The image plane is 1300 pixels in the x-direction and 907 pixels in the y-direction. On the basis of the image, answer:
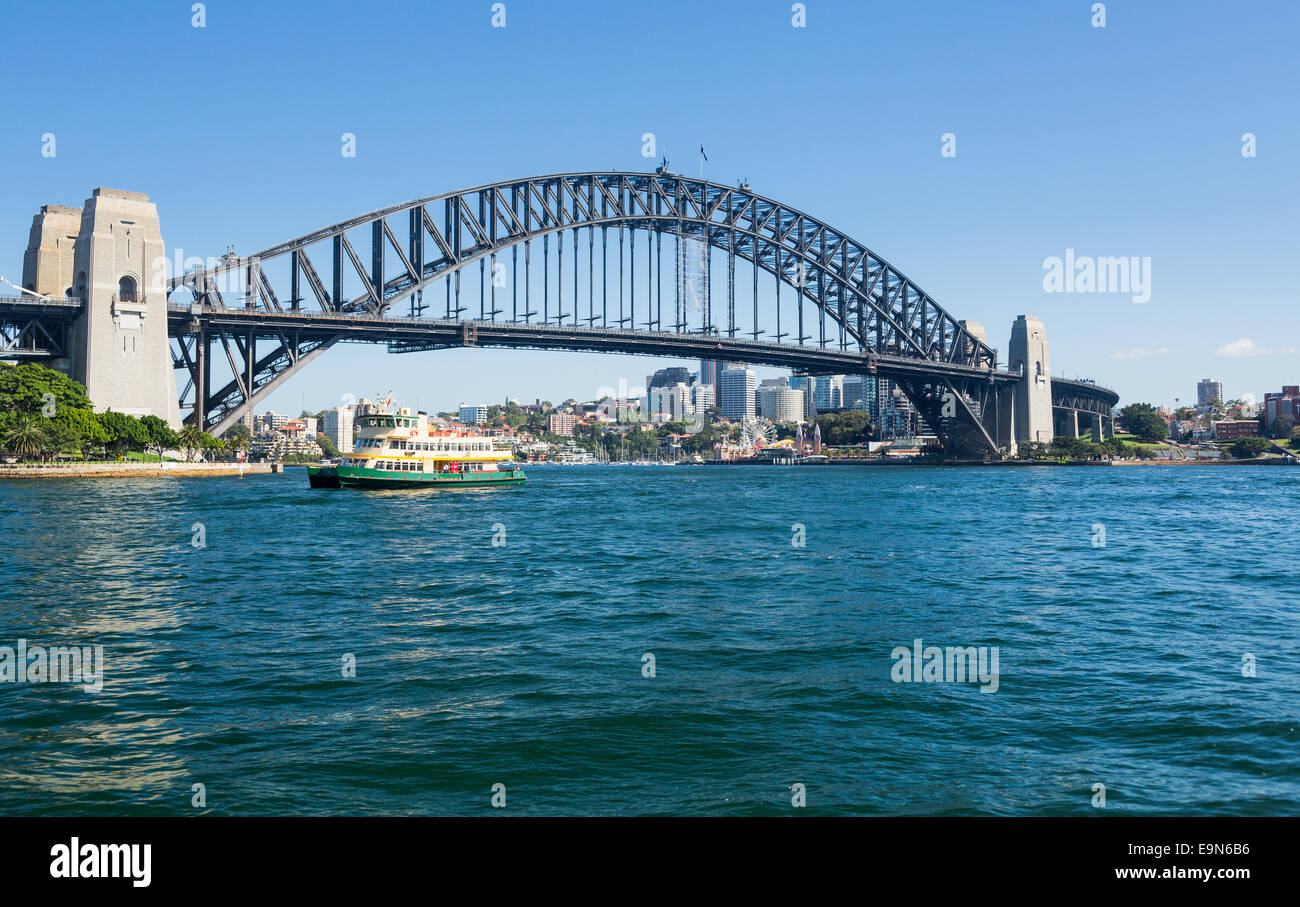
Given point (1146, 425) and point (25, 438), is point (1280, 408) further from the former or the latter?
point (25, 438)

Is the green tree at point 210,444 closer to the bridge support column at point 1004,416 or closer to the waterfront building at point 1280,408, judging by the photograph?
the bridge support column at point 1004,416

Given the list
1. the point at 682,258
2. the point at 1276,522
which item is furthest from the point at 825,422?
the point at 1276,522

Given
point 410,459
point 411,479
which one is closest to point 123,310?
point 410,459

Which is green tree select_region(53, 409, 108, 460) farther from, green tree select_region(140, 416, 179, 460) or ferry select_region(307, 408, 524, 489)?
ferry select_region(307, 408, 524, 489)

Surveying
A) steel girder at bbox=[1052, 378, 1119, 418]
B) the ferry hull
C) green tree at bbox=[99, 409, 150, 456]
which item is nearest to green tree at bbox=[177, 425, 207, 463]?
green tree at bbox=[99, 409, 150, 456]

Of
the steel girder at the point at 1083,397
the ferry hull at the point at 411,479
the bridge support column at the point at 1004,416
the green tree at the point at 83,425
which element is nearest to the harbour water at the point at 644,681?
the ferry hull at the point at 411,479
